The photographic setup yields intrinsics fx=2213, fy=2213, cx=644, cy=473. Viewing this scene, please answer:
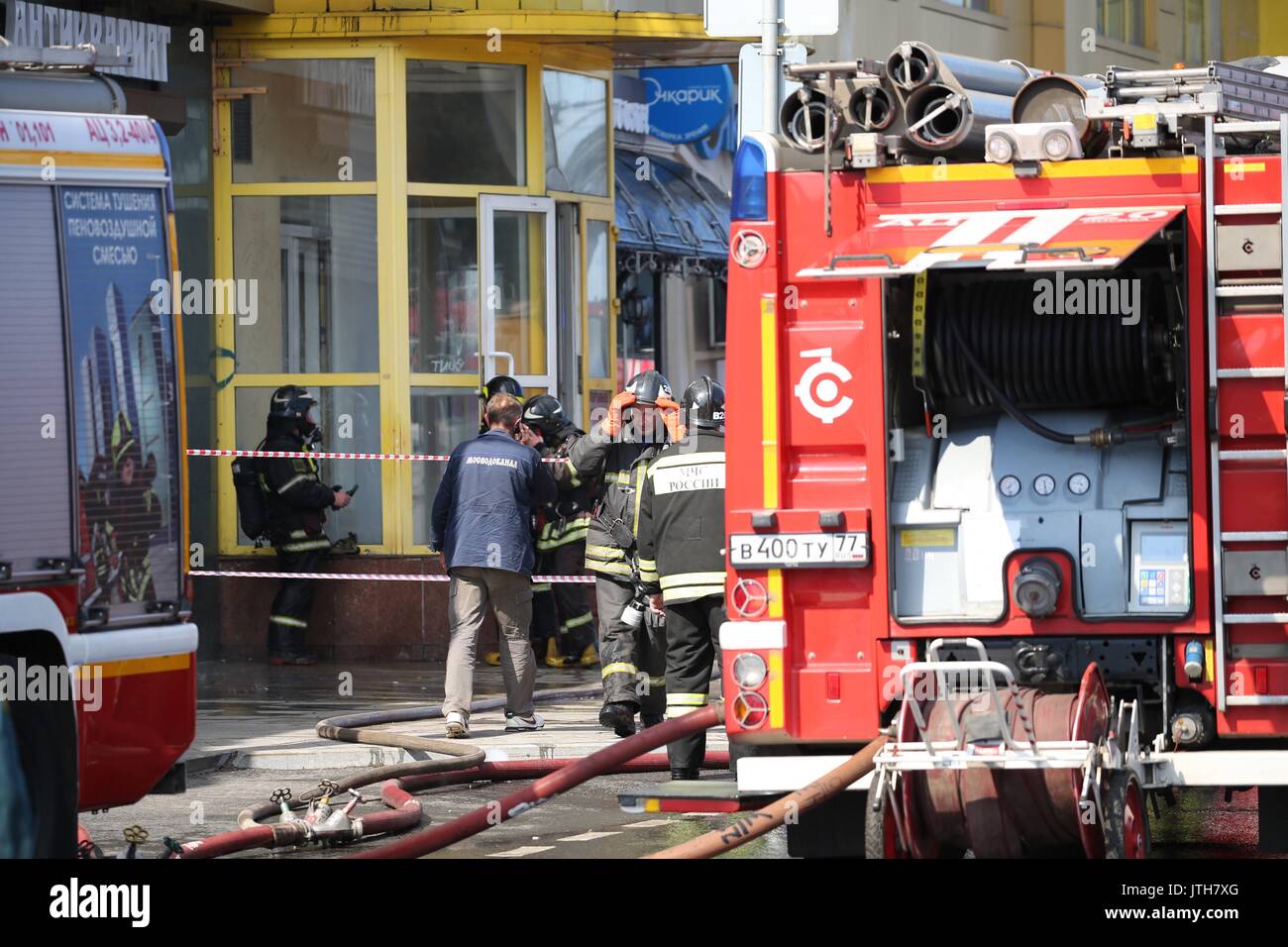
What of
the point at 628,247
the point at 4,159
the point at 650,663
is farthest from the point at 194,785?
the point at 628,247

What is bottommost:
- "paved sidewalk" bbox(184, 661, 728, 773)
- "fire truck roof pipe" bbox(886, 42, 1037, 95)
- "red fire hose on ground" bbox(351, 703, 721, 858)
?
"paved sidewalk" bbox(184, 661, 728, 773)

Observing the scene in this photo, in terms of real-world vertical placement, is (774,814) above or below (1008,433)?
below

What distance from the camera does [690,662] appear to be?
33.6ft

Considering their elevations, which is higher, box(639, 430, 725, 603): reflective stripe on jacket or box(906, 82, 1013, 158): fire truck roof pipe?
box(906, 82, 1013, 158): fire truck roof pipe

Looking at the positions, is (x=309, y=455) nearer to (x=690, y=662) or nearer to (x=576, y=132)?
(x=576, y=132)

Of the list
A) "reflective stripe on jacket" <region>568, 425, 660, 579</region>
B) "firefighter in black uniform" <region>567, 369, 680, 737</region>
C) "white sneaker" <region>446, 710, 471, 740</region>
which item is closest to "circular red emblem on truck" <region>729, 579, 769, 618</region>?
"reflective stripe on jacket" <region>568, 425, 660, 579</region>

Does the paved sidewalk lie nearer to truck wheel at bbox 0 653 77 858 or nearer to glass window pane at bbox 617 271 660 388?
truck wheel at bbox 0 653 77 858

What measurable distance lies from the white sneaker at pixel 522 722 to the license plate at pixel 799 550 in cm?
508

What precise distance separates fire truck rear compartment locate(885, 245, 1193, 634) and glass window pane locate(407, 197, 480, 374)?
30.6 ft

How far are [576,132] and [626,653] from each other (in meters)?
6.90

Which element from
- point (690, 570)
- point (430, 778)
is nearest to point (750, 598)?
point (690, 570)

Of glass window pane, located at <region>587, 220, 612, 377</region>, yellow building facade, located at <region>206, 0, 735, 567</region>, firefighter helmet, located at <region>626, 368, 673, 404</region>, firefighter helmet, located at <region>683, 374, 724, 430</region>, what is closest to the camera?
firefighter helmet, located at <region>683, 374, 724, 430</region>

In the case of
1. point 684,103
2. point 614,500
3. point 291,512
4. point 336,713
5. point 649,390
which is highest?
point 684,103

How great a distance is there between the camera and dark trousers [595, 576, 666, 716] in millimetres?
11281
